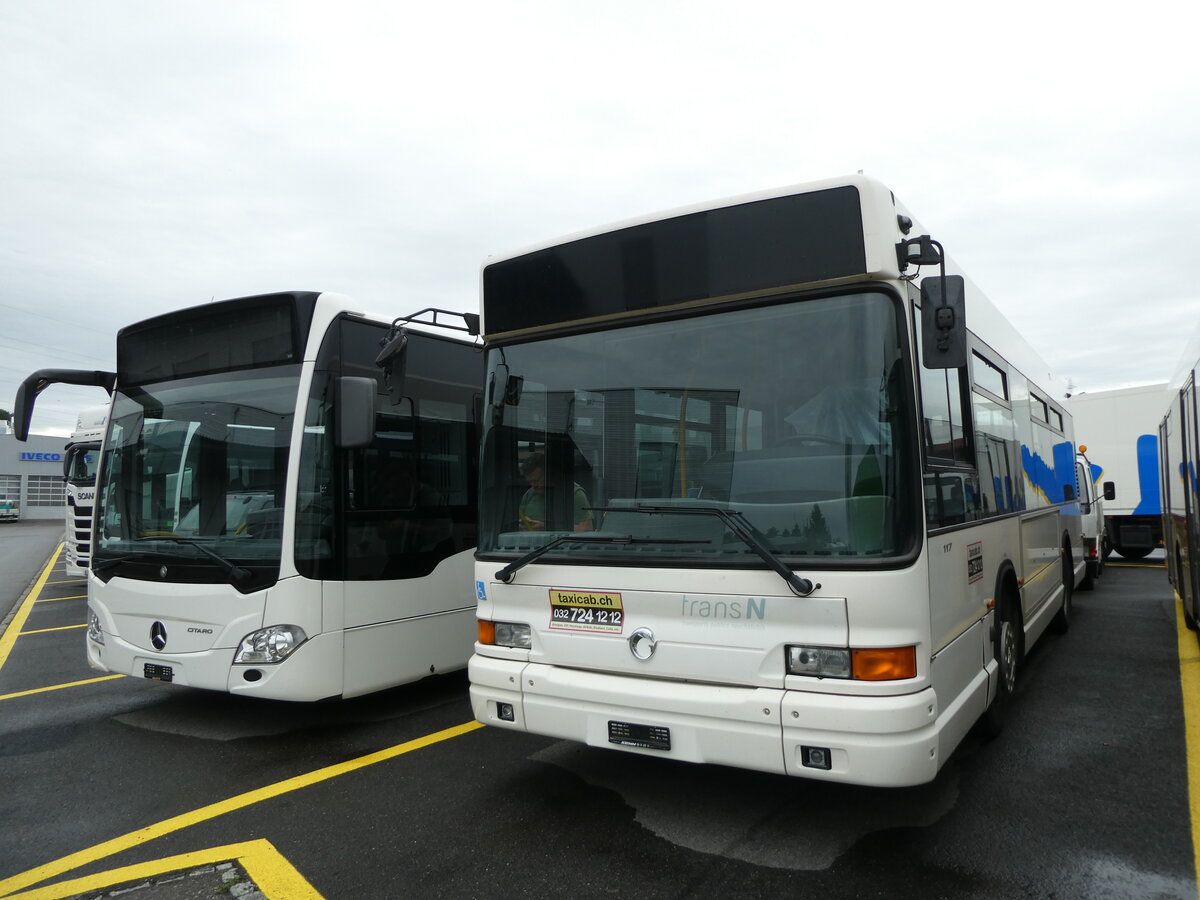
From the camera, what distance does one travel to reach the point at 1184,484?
7.61 meters

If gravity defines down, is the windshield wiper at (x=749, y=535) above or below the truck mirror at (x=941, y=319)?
below

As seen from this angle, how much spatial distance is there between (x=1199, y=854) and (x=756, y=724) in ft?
6.37

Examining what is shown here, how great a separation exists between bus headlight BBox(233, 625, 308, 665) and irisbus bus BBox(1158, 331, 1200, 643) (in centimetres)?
681

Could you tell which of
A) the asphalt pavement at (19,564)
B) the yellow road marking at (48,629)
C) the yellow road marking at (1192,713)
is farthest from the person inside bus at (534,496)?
the asphalt pavement at (19,564)

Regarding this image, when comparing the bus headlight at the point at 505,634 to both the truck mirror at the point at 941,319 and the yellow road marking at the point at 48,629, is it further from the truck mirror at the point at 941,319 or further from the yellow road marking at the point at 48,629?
the yellow road marking at the point at 48,629

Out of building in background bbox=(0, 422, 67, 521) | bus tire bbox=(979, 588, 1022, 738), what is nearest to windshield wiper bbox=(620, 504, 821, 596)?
bus tire bbox=(979, 588, 1022, 738)

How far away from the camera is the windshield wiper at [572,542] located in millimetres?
3668

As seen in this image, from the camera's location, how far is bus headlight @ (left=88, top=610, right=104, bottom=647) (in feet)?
19.3

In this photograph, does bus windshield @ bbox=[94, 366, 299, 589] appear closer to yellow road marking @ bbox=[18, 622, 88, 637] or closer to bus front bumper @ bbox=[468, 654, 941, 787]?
bus front bumper @ bbox=[468, 654, 941, 787]

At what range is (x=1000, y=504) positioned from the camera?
5.11 metres

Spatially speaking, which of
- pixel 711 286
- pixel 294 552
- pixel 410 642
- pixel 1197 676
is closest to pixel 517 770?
pixel 410 642

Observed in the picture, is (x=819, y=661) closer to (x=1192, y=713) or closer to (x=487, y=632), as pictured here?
(x=487, y=632)

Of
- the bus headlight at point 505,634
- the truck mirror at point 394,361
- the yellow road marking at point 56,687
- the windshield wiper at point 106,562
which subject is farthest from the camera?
the yellow road marking at point 56,687

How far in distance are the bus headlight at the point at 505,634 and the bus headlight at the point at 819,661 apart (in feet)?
4.35
